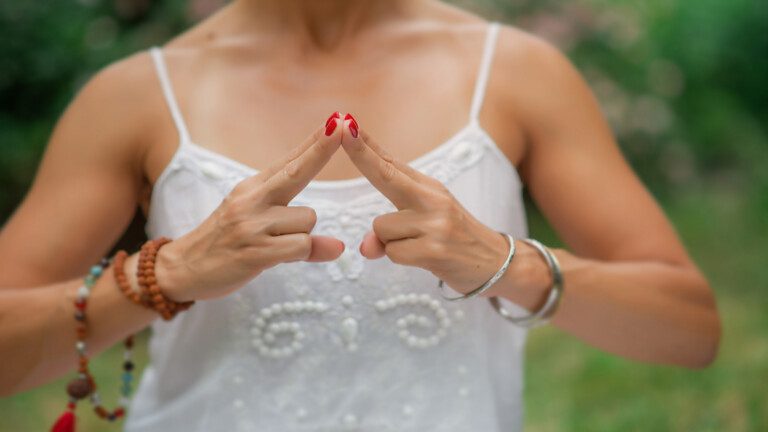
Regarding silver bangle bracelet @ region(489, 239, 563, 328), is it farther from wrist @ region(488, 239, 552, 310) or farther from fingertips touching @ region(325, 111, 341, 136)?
fingertips touching @ region(325, 111, 341, 136)

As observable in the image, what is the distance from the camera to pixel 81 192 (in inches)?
31.1

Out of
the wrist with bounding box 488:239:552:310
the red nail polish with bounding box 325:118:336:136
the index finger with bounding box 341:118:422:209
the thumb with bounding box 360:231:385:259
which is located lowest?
the wrist with bounding box 488:239:552:310

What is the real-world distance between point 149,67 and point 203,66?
0.05 m

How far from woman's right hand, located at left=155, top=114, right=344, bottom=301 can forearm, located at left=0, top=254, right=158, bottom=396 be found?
0.23 ft

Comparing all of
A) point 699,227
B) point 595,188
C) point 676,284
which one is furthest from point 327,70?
point 699,227

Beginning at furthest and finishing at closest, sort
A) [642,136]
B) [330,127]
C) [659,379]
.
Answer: [642,136]
[659,379]
[330,127]

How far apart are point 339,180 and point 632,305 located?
0.27 m

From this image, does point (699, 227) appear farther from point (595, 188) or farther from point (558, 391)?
point (595, 188)

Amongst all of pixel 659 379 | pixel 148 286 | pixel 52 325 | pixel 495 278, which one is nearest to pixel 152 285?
pixel 148 286

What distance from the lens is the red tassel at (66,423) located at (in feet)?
2.65

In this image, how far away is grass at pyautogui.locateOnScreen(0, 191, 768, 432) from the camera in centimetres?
101

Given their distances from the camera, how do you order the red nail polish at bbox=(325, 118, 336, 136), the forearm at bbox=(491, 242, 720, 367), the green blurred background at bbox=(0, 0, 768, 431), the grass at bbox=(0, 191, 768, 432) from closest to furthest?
the red nail polish at bbox=(325, 118, 336, 136) < the forearm at bbox=(491, 242, 720, 367) < the grass at bbox=(0, 191, 768, 432) < the green blurred background at bbox=(0, 0, 768, 431)

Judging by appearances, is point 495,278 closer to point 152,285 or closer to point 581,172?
point 581,172

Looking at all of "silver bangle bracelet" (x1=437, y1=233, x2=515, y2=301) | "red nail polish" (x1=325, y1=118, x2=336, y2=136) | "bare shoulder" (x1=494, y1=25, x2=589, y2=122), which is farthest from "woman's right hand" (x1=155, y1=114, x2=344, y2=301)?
"bare shoulder" (x1=494, y1=25, x2=589, y2=122)
